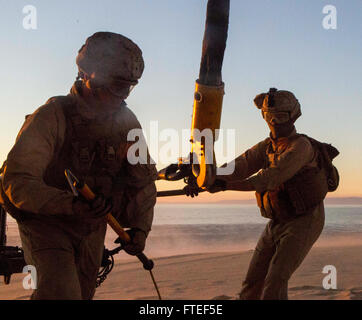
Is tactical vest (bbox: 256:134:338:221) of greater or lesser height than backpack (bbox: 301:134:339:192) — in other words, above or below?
below

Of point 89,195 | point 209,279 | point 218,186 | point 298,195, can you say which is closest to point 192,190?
point 218,186

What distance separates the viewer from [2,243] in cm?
639

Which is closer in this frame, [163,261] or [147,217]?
[147,217]

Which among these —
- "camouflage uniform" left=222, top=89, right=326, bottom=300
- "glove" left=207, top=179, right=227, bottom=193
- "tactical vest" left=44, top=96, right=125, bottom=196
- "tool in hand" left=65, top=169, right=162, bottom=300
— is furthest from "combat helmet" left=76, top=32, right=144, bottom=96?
"camouflage uniform" left=222, top=89, right=326, bottom=300

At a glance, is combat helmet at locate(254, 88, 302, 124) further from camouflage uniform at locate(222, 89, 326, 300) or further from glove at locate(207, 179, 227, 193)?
glove at locate(207, 179, 227, 193)

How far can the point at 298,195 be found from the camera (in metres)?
5.92

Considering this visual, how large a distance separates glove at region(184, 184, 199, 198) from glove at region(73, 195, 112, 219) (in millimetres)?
2934

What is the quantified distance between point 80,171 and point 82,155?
105mm

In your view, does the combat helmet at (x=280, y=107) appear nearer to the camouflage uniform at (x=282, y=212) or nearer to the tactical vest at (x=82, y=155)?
the camouflage uniform at (x=282, y=212)

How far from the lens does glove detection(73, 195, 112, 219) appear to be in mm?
3146

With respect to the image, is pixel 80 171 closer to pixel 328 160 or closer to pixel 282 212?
pixel 282 212

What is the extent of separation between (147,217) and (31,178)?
1054mm
